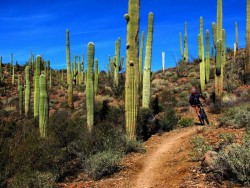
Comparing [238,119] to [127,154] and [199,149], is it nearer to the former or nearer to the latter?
[199,149]

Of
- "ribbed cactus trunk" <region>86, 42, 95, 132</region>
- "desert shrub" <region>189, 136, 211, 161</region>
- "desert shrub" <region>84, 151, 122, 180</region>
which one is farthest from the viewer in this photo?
"ribbed cactus trunk" <region>86, 42, 95, 132</region>

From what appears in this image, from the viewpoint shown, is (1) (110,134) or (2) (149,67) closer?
(1) (110,134)

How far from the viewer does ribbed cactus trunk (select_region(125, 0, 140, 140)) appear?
1094 cm

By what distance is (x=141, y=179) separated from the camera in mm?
7695

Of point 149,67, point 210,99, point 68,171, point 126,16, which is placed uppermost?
point 126,16

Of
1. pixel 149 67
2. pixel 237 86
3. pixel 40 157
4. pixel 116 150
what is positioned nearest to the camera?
pixel 40 157

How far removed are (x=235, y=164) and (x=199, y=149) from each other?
7.80ft

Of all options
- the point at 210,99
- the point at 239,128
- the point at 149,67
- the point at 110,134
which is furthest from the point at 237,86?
the point at 110,134

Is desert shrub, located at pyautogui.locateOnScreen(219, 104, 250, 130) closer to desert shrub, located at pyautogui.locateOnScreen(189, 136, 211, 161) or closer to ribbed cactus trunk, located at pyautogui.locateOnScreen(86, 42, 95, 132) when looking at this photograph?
desert shrub, located at pyautogui.locateOnScreen(189, 136, 211, 161)

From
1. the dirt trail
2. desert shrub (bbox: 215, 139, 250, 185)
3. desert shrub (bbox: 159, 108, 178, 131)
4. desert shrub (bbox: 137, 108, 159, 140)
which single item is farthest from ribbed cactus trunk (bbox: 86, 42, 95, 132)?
desert shrub (bbox: 215, 139, 250, 185)

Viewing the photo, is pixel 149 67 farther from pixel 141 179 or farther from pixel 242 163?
pixel 242 163

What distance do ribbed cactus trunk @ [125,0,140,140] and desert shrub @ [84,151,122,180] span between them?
2258 mm

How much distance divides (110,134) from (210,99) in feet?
34.7

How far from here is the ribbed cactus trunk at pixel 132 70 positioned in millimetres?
10938
